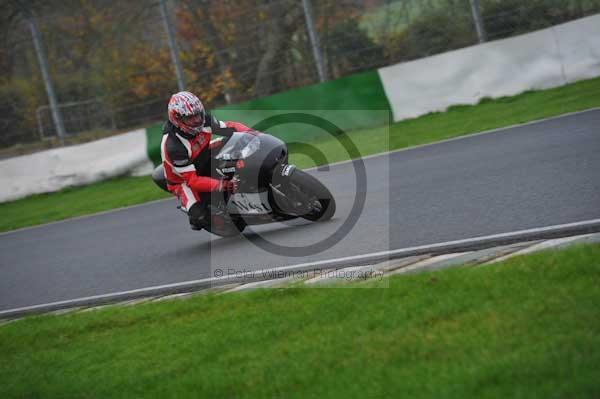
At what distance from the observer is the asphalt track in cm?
664

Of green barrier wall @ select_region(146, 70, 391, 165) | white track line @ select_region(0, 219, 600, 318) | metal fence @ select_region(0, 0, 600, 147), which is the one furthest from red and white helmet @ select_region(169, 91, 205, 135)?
metal fence @ select_region(0, 0, 600, 147)

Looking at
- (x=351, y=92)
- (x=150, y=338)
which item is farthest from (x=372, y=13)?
(x=150, y=338)

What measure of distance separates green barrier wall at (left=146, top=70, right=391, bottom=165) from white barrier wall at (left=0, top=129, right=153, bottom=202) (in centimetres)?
54

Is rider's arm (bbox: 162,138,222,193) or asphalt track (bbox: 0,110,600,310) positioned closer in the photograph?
asphalt track (bbox: 0,110,600,310)

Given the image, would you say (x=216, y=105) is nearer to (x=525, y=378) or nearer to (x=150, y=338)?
→ (x=150, y=338)

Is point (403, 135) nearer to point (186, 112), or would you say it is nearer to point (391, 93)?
point (391, 93)

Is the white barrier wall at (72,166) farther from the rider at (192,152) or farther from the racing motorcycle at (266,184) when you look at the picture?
the racing motorcycle at (266,184)

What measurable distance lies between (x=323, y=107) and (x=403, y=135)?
256 cm

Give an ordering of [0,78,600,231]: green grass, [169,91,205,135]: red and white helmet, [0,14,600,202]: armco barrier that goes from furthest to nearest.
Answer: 1. [0,14,600,202]: armco barrier
2. [0,78,600,231]: green grass
3. [169,91,205,135]: red and white helmet

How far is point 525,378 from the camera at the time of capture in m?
3.36

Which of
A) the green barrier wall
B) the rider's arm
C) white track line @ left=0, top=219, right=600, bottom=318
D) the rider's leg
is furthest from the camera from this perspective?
the green barrier wall

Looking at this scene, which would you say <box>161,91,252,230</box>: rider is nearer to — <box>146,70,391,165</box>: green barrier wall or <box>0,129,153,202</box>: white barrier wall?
<box>146,70,391,165</box>: green barrier wall

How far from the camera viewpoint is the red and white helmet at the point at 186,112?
Result: 7.77 metres

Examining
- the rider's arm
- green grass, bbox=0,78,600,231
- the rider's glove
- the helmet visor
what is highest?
the helmet visor
